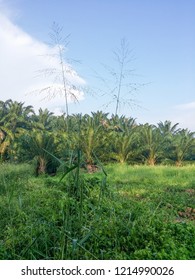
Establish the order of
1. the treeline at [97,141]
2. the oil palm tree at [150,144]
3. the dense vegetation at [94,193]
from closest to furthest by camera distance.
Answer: the dense vegetation at [94,193], the treeline at [97,141], the oil palm tree at [150,144]

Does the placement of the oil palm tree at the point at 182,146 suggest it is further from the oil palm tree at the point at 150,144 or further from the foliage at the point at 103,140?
the oil palm tree at the point at 150,144

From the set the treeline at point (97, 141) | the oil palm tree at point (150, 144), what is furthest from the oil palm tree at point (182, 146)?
the oil palm tree at point (150, 144)

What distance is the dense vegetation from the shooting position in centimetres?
228

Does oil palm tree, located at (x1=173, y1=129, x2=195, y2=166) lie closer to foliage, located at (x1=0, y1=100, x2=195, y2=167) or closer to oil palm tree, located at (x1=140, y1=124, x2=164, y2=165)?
foliage, located at (x1=0, y1=100, x2=195, y2=167)

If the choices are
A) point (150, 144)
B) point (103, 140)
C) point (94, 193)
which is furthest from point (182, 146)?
point (94, 193)

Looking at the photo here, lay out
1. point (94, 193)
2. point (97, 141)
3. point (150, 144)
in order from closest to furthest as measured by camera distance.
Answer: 1. point (94, 193)
2. point (97, 141)
3. point (150, 144)

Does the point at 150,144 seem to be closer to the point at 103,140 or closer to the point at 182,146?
the point at 182,146

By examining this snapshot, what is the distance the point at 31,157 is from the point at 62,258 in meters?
14.4

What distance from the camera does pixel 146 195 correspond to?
7.17 m

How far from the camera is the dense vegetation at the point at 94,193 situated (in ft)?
7.50

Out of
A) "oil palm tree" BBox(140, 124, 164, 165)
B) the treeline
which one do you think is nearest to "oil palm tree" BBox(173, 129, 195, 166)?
the treeline

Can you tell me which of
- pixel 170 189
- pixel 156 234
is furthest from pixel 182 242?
pixel 170 189

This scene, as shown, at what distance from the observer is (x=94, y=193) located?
4672mm
